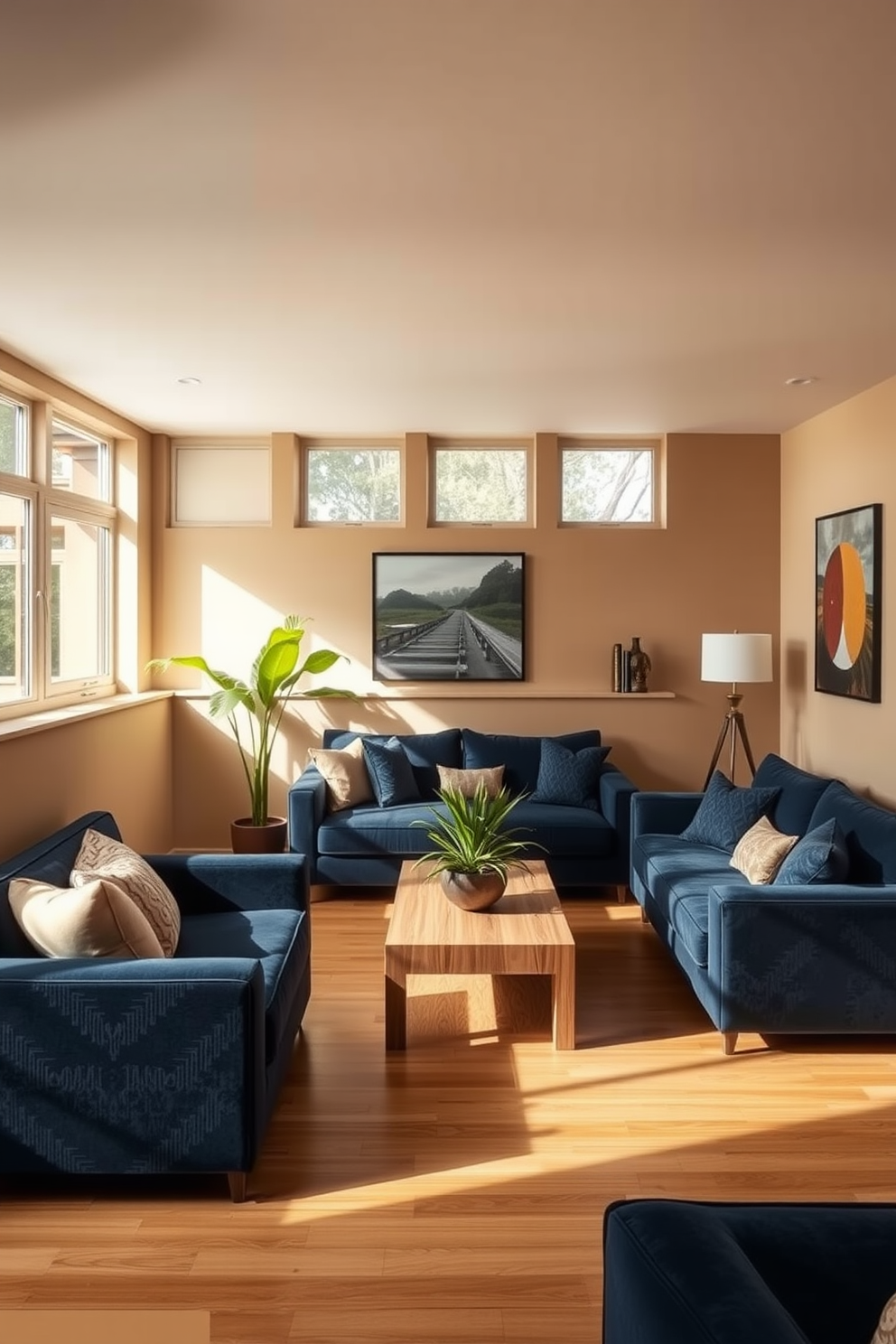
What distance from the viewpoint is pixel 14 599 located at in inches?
198

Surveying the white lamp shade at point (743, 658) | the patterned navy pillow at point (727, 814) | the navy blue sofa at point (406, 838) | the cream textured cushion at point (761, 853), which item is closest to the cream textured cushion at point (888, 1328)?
the cream textured cushion at point (761, 853)

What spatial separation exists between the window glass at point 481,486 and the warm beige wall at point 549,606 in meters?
0.14

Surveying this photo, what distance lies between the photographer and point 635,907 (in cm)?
588

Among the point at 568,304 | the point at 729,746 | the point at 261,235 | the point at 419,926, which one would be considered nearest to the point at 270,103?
the point at 261,235

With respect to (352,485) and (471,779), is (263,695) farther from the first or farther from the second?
(352,485)

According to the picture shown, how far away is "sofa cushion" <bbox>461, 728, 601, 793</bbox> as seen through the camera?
647 cm

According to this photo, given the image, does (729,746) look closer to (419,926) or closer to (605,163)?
(419,926)

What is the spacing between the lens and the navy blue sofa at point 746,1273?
140 cm

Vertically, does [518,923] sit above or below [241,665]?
below

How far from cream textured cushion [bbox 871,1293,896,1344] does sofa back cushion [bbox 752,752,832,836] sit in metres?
3.64

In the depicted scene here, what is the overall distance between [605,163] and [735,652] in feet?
12.0

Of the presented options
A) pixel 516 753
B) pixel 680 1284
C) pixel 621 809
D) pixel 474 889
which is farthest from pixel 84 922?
pixel 516 753

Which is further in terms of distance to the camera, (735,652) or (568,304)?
(735,652)

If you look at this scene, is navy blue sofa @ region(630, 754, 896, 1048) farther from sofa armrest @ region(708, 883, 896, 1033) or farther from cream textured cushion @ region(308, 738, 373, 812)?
cream textured cushion @ region(308, 738, 373, 812)
